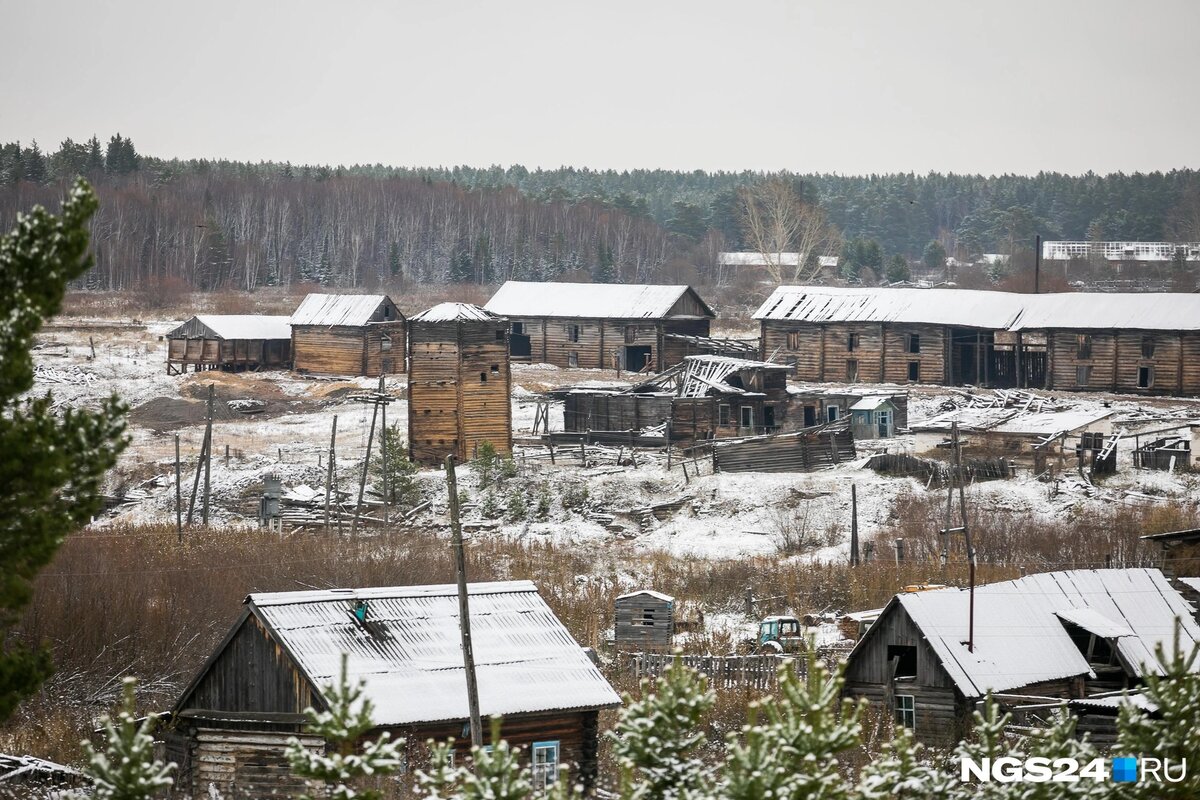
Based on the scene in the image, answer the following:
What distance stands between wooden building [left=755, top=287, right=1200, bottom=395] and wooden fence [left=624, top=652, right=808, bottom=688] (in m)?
30.9

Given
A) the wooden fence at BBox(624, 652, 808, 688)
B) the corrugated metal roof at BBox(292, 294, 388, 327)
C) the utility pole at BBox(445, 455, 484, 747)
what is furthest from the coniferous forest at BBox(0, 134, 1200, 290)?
the utility pole at BBox(445, 455, 484, 747)

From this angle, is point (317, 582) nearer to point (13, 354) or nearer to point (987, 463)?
point (987, 463)

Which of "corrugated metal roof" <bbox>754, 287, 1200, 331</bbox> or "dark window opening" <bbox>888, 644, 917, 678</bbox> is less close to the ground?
"corrugated metal roof" <bbox>754, 287, 1200, 331</bbox>

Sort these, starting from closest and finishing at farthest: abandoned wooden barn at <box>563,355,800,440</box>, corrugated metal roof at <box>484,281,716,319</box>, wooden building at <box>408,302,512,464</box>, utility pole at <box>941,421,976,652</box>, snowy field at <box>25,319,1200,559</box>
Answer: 1. utility pole at <box>941,421,976,652</box>
2. snowy field at <box>25,319,1200,559</box>
3. wooden building at <box>408,302,512,464</box>
4. abandoned wooden barn at <box>563,355,800,440</box>
5. corrugated metal roof at <box>484,281,716,319</box>

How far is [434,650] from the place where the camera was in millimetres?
20266

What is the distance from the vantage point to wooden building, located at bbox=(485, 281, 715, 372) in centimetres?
6056

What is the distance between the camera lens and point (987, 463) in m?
42.7

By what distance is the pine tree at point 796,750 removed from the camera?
9.75 metres

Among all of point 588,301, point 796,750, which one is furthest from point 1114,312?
point 796,750

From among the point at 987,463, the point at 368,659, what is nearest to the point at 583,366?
the point at 987,463

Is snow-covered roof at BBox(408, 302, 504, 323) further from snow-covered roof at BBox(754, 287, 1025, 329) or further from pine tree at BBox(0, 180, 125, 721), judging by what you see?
pine tree at BBox(0, 180, 125, 721)

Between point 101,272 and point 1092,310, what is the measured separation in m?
61.6

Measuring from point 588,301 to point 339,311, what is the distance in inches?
384

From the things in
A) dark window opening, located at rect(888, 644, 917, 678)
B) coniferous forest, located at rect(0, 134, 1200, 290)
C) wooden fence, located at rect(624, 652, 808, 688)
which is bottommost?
wooden fence, located at rect(624, 652, 808, 688)
